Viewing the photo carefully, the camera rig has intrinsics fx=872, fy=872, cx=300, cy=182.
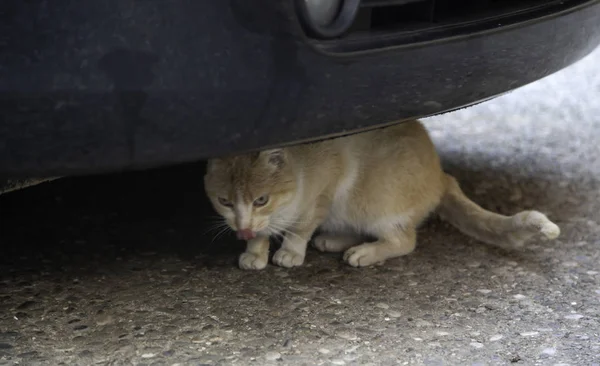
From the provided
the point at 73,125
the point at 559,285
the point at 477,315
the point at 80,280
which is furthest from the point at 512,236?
the point at 73,125

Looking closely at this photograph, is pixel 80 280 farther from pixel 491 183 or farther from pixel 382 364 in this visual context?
pixel 491 183

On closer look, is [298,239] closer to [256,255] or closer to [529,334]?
[256,255]

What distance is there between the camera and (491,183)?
3432mm

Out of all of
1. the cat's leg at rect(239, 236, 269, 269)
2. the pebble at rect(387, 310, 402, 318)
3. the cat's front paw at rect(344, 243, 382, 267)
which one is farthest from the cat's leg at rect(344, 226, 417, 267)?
the pebble at rect(387, 310, 402, 318)

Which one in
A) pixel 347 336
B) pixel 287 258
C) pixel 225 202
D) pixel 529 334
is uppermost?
pixel 225 202

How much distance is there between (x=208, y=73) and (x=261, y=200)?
36.1 inches

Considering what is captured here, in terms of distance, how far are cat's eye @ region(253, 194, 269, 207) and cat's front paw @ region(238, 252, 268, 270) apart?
0.51ft

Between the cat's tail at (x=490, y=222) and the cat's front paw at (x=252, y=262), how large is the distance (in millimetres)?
691

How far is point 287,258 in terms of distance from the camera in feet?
8.71

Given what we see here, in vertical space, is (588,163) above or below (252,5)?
below

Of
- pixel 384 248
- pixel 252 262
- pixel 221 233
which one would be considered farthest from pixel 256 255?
pixel 384 248

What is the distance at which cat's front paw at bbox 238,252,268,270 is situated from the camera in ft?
8.54

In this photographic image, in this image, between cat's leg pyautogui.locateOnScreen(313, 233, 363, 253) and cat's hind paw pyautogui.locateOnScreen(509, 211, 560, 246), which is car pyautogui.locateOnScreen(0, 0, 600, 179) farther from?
cat's leg pyautogui.locateOnScreen(313, 233, 363, 253)

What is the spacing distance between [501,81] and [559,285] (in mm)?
629
